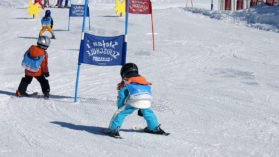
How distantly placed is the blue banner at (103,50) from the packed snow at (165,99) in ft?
2.81

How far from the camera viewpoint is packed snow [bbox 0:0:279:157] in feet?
14.8

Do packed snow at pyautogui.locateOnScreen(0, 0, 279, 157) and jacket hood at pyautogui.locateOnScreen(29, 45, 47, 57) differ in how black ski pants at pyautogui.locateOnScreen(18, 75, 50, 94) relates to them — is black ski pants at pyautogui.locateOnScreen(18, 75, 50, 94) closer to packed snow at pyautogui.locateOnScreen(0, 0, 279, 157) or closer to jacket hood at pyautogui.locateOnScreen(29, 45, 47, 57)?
packed snow at pyautogui.locateOnScreen(0, 0, 279, 157)

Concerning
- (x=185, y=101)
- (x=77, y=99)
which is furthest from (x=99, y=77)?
(x=185, y=101)

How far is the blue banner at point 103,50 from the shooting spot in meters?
6.42

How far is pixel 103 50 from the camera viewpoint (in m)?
6.41

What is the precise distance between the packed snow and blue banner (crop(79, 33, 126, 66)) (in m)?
0.86

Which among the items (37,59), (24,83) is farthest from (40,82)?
(37,59)

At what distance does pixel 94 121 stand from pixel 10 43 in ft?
32.7

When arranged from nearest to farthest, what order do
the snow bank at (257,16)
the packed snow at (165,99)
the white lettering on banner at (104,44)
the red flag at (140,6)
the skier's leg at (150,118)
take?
1. the packed snow at (165,99)
2. the skier's leg at (150,118)
3. the white lettering on banner at (104,44)
4. the red flag at (140,6)
5. the snow bank at (257,16)

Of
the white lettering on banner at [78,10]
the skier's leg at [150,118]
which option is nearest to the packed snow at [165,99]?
the skier's leg at [150,118]

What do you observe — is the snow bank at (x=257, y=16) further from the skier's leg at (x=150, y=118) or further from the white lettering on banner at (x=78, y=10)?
the skier's leg at (x=150, y=118)

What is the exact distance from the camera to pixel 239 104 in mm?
6879

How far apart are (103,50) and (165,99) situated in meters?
1.68

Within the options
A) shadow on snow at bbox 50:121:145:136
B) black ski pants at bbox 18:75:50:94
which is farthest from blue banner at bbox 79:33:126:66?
shadow on snow at bbox 50:121:145:136
